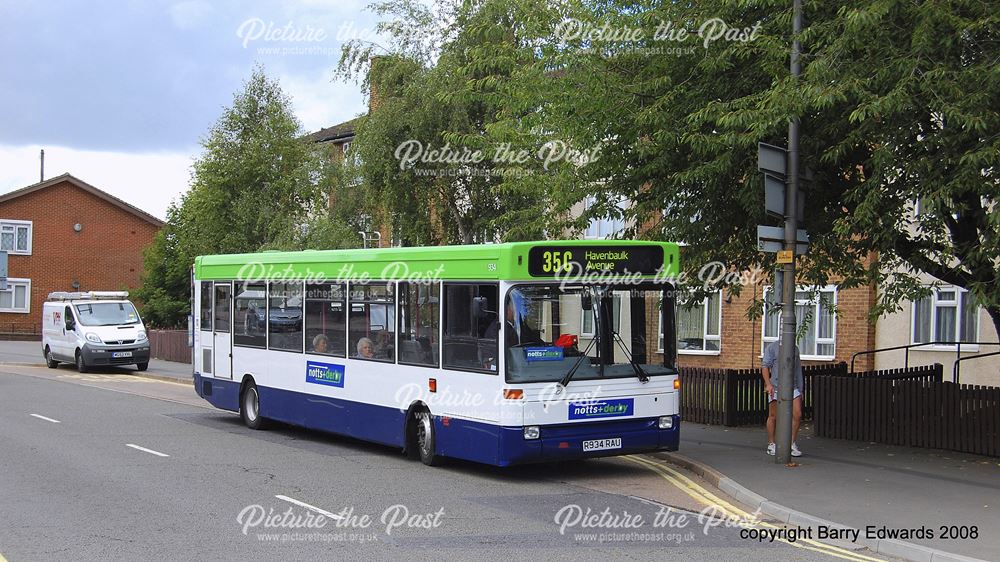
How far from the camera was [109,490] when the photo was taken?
441 inches

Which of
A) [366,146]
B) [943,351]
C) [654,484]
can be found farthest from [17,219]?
[654,484]

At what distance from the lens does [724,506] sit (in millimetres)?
10773

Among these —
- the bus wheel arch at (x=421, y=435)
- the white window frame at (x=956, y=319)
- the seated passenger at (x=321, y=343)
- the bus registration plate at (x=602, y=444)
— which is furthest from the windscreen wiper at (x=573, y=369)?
the white window frame at (x=956, y=319)

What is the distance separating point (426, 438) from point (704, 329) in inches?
668

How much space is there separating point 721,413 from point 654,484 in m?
6.13

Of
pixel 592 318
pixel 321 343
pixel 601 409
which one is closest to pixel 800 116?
→ pixel 592 318

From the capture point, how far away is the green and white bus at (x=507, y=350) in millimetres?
11891

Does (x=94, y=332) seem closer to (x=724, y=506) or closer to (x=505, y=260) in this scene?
(x=505, y=260)

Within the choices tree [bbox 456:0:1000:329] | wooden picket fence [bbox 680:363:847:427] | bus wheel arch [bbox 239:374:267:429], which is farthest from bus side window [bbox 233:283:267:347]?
wooden picket fence [bbox 680:363:847:427]

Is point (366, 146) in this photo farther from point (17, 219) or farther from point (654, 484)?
point (17, 219)

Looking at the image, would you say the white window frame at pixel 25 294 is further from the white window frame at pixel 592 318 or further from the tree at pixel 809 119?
the white window frame at pixel 592 318

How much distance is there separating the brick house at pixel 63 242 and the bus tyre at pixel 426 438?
49028 millimetres

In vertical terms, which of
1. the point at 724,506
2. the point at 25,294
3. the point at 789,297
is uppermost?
the point at 789,297

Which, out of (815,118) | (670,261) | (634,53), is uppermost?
(634,53)
